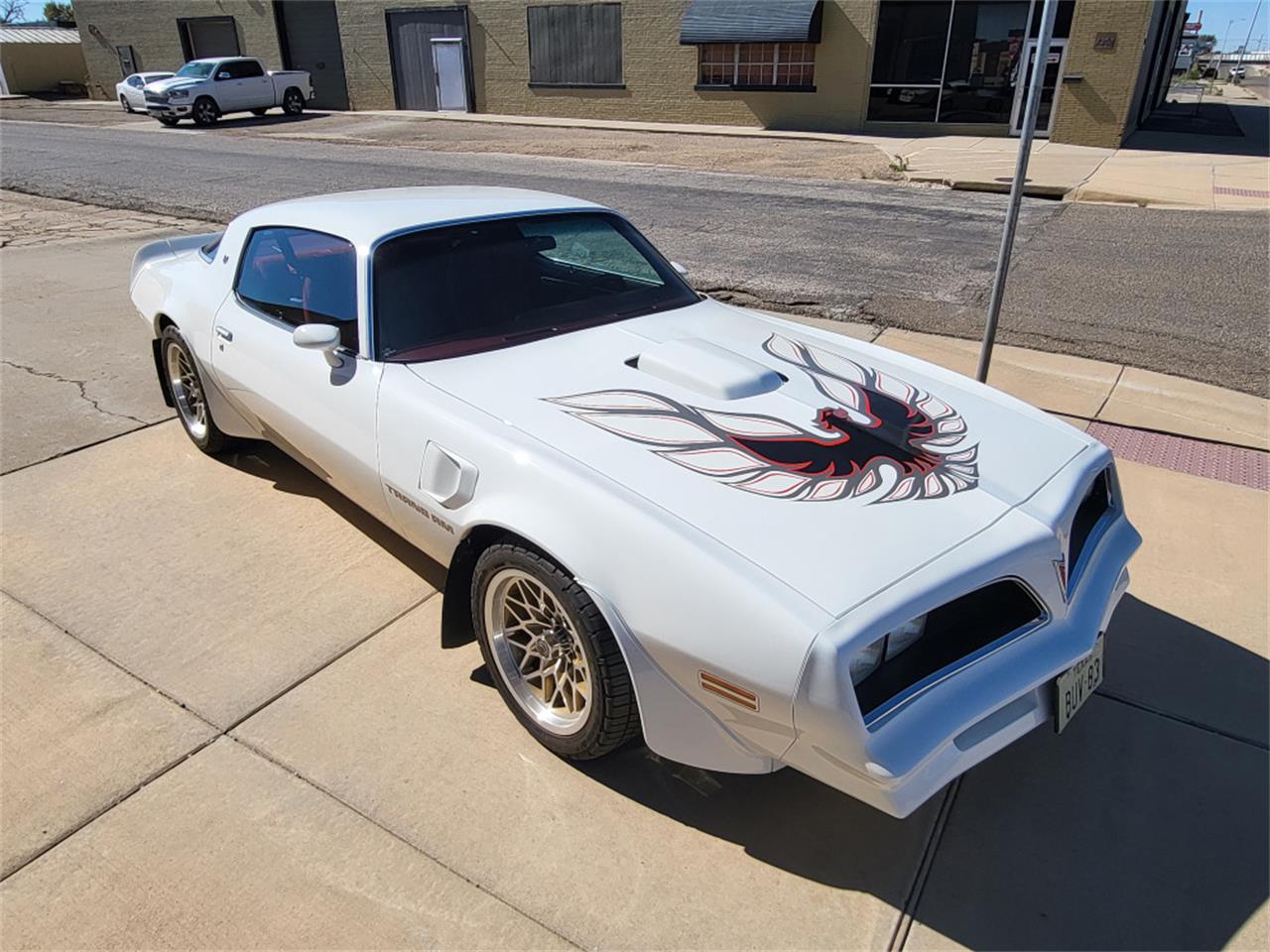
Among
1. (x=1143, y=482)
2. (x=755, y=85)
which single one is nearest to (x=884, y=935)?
(x=1143, y=482)

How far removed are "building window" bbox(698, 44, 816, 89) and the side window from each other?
2149 cm

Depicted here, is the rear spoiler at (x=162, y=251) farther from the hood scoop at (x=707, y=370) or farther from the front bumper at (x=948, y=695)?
the front bumper at (x=948, y=695)

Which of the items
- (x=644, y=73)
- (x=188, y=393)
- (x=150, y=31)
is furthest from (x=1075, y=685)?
(x=150, y=31)

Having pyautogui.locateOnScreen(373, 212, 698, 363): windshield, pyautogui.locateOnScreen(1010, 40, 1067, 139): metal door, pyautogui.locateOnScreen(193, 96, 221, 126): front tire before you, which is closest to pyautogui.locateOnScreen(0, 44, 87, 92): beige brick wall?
pyautogui.locateOnScreen(193, 96, 221, 126): front tire

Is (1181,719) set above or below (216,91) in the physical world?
below

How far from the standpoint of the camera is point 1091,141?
19.4 metres

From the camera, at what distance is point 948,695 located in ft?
7.07

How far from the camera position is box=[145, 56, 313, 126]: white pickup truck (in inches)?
953

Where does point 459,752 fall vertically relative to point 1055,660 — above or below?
below

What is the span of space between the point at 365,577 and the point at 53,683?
3.65ft

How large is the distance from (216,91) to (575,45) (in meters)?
10.1

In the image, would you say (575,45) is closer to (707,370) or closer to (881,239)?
(881,239)

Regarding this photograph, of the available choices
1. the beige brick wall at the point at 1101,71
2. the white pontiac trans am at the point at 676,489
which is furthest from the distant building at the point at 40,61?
the white pontiac trans am at the point at 676,489

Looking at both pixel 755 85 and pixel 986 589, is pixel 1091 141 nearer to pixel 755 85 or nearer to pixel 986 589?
pixel 755 85
